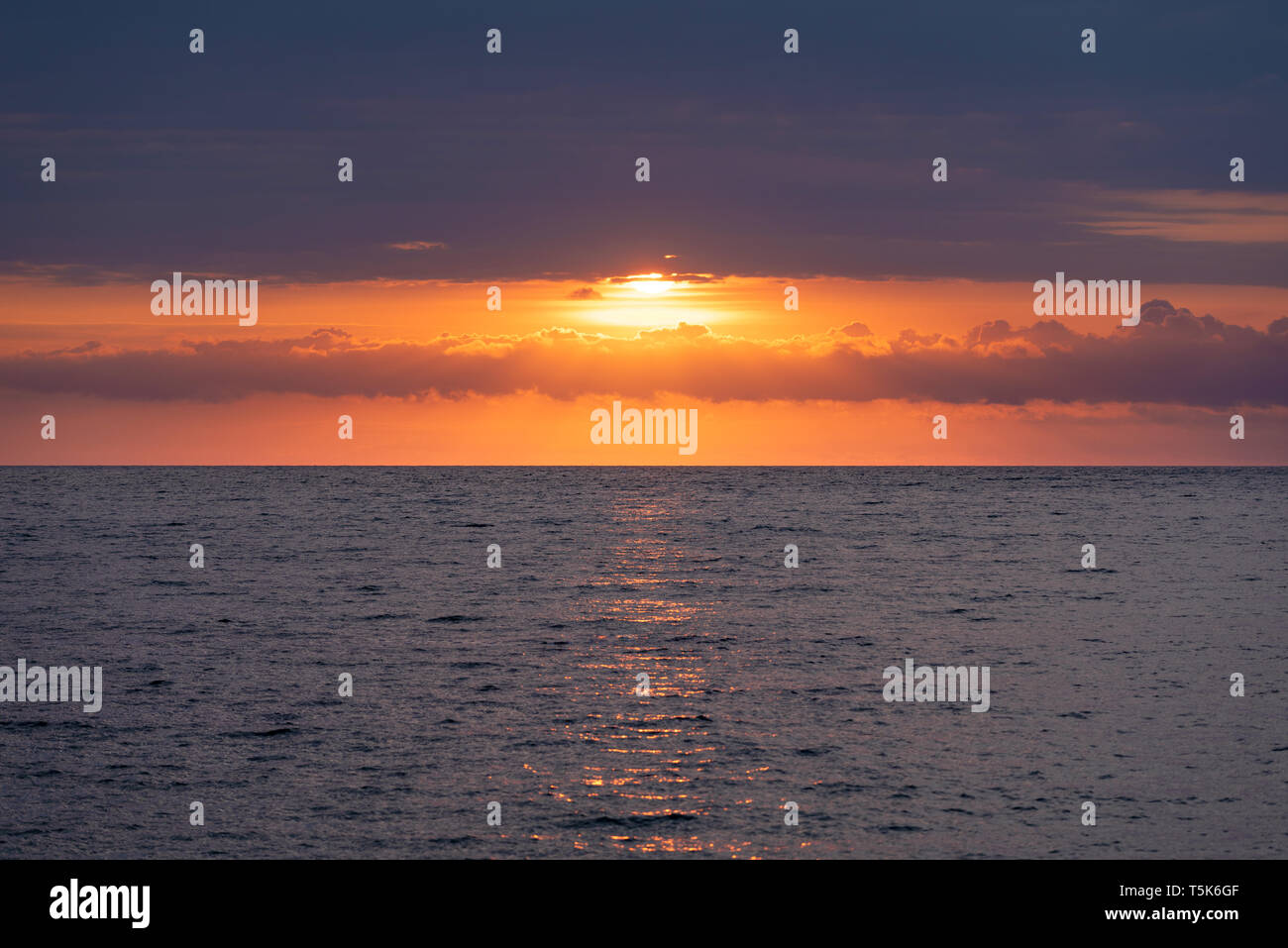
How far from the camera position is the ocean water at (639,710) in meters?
21.7

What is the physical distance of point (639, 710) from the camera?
103ft

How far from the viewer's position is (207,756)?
86.3 ft

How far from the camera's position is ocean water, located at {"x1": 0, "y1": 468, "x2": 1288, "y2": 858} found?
71.3ft
